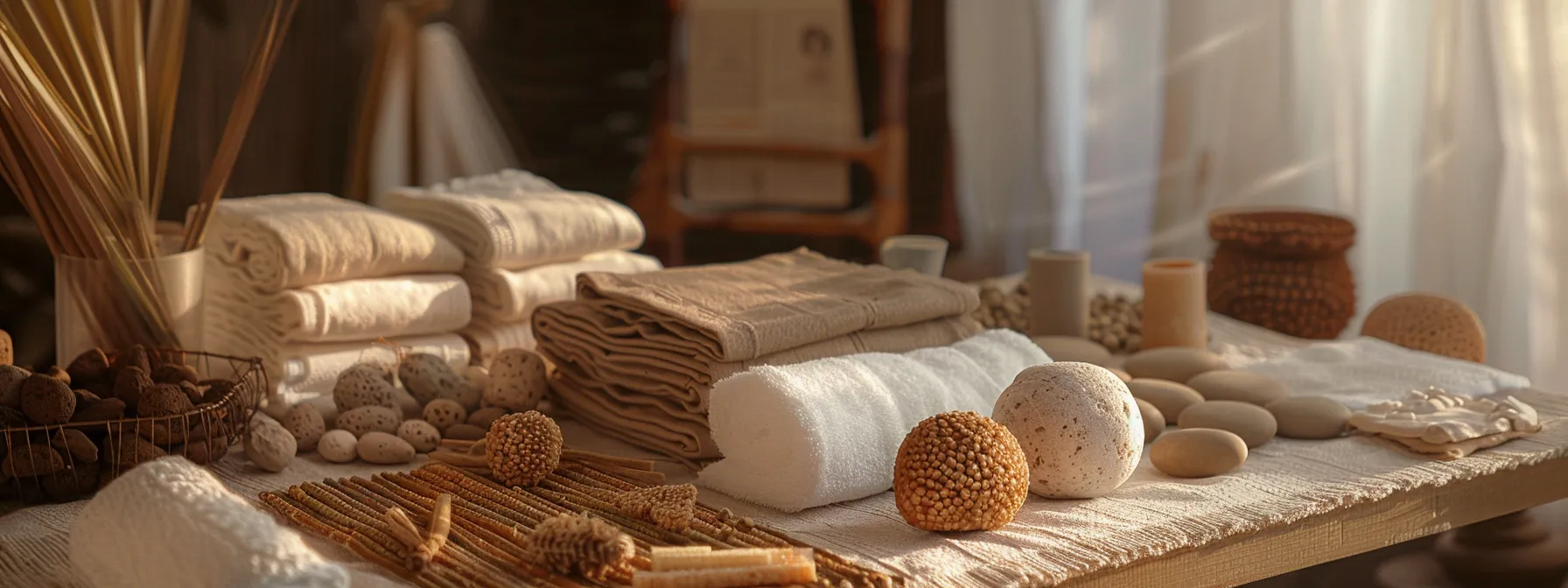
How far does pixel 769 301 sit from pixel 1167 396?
1.56 feet

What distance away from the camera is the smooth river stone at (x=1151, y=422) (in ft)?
5.01

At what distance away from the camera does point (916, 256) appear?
1959 millimetres

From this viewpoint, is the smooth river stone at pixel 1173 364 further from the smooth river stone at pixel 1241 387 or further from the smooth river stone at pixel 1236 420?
the smooth river stone at pixel 1236 420

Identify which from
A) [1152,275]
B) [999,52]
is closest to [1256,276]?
[1152,275]

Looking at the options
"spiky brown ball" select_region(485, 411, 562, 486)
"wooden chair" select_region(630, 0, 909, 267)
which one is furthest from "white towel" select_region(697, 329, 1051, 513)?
"wooden chair" select_region(630, 0, 909, 267)

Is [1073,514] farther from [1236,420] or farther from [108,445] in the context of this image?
[108,445]

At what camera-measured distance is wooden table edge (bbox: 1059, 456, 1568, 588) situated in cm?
121

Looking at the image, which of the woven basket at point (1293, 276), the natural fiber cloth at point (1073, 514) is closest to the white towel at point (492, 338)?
the natural fiber cloth at point (1073, 514)

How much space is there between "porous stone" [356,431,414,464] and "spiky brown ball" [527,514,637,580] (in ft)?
1.27

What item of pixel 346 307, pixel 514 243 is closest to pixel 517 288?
pixel 514 243

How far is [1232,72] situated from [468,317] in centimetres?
189

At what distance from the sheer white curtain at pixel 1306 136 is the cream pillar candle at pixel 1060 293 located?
95cm

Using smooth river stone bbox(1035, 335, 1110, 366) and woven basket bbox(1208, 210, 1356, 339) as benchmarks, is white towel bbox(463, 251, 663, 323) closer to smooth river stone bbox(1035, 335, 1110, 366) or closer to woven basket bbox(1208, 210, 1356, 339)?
smooth river stone bbox(1035, 335, 1110, 366)

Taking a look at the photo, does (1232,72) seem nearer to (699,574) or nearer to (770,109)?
(770,109)
